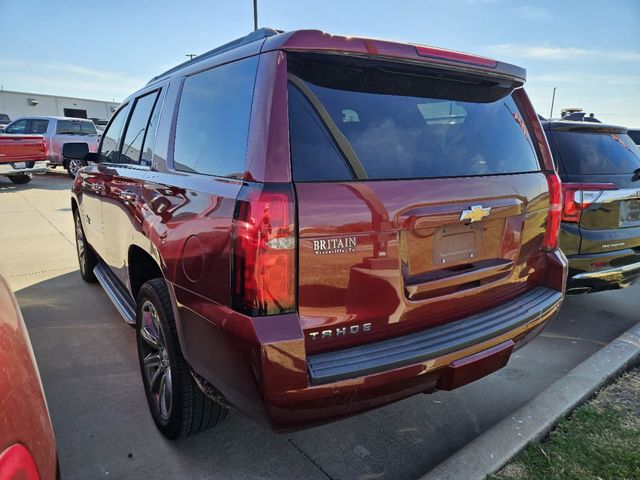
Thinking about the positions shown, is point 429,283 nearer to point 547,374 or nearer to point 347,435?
point 347,435

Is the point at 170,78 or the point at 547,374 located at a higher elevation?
the point at 170,78

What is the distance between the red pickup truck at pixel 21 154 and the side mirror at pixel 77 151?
36.3 ft

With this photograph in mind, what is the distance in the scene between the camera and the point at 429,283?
80.4 inches

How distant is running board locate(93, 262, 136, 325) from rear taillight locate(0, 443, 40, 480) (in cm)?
200

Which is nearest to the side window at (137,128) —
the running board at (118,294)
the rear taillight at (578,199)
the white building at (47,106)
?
the running board at (118,294)

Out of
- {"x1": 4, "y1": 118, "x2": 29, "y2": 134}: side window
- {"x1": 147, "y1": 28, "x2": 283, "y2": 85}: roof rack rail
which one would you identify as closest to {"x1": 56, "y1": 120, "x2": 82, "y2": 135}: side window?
{"x1": 4, "y1": 118, "x2": 29, "y2": 134}: side window

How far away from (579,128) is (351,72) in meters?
3.08

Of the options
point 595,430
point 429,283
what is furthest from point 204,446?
point 595,430

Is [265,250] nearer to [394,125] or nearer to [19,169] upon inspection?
[394,125]

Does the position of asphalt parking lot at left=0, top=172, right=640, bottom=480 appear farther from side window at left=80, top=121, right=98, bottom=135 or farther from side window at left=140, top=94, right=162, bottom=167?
side window at left=80, top=121, right=98, bottom=135

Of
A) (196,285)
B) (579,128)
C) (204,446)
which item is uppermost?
(579,128)

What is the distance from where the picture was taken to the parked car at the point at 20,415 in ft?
3.24

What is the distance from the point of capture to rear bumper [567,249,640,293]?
12.2 ft

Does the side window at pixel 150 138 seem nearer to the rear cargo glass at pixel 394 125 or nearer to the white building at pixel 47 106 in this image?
the rear cargo glass at pixel 394 125
